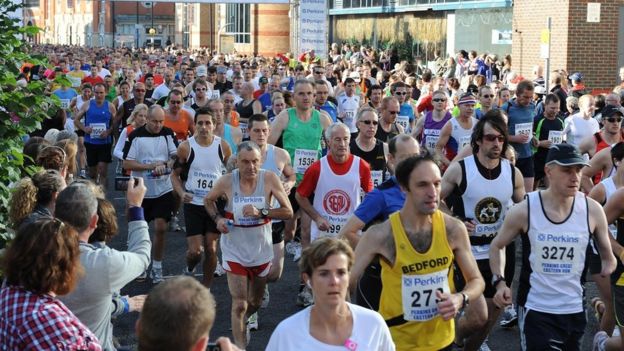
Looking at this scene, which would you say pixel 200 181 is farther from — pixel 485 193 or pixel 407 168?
pixel 407 168

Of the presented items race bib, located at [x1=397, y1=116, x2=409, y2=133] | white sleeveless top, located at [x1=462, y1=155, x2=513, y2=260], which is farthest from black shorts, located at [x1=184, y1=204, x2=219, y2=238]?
race bib, located at [x1=397, y1=116, x2=409, y2=133]

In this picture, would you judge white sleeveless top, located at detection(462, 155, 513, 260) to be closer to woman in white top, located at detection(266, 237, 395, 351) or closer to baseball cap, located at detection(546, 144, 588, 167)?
baseball cap, located at detection(546, 144, 588, 167)

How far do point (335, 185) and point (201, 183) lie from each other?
1.79 meters

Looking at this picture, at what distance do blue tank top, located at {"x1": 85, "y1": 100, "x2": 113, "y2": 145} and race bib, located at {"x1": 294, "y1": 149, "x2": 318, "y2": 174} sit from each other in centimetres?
579

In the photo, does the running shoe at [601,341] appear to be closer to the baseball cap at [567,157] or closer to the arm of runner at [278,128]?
the baseball cap at [567,157]

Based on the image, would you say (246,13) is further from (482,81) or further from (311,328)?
(311,328)

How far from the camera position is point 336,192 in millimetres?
9234

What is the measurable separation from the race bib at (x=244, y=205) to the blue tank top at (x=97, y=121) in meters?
8.30

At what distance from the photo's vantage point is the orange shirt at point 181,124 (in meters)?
13.3

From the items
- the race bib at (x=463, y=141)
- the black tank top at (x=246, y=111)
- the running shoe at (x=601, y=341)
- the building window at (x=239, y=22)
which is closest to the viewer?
the running shoe at (x=601, y=341)

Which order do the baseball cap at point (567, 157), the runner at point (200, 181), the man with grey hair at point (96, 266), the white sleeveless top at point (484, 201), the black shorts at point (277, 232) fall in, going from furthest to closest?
the runner at point (200, 181), the black shorts at point (277, 232), the white sleeveless top at point (484, 201), the baseball cap at point (567, 157), the man with grey hair at point (96, 266)

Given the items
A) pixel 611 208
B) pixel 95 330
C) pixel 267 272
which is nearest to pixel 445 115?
pixel 267 272

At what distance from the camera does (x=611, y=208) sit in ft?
23.7

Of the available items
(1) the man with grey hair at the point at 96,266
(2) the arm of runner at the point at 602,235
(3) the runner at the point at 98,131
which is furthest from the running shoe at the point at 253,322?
(3) the runner at the point at 98,131
